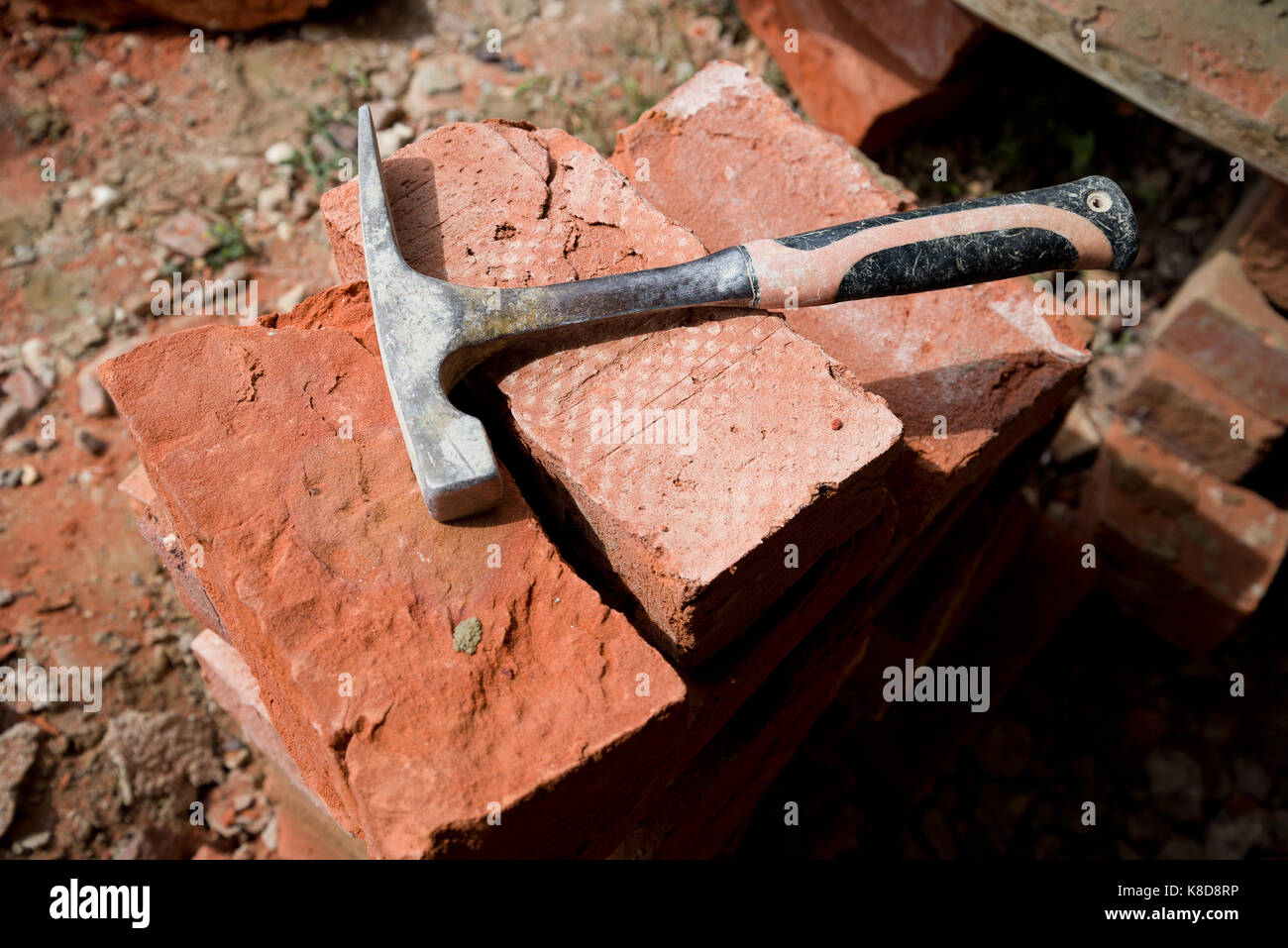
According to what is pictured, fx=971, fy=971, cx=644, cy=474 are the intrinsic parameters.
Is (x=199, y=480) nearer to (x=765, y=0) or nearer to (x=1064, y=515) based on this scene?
(x=1064, y=515)

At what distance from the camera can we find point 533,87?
181 inches

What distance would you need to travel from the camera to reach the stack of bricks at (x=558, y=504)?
1662 mm

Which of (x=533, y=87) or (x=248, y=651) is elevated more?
(x=533, y=87)

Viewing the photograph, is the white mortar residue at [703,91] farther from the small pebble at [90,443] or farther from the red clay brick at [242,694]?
the small pebble at [90,443]

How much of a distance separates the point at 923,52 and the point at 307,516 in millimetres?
3496

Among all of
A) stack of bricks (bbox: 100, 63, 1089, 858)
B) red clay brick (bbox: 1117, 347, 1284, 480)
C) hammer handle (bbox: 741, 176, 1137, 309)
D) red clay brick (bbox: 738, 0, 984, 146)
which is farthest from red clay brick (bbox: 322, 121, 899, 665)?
red clay brick (bbox: 738, 0, 984, 146)

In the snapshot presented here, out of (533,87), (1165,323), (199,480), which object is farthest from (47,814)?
(1165,323)

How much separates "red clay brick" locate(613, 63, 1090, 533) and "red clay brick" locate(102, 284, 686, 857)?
0.93 meters

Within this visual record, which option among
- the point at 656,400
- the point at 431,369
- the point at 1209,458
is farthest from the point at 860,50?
the point at 431,369

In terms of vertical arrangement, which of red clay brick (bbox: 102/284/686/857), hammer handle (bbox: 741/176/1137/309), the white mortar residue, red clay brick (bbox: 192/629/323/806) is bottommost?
red clay brick (bbox: 192/629/323/806)

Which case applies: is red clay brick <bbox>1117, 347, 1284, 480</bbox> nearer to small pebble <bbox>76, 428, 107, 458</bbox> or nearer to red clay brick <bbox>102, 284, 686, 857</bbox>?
red clay brick <bbox>102, 284, 686, 857</bbox>

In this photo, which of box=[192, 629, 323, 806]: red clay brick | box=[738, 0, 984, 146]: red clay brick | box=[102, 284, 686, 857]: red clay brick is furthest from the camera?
→ box=[738, 0, 984, 146]: red clay brick

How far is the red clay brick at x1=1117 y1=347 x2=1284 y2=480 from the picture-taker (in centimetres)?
356

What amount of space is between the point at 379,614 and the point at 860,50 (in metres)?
3.70
